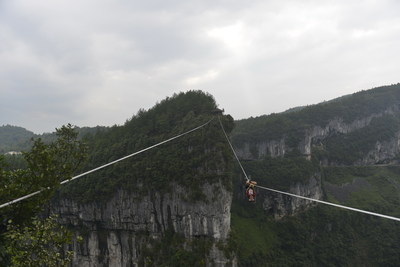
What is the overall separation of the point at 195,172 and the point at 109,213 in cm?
1738

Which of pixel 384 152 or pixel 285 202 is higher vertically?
pixel 384 152

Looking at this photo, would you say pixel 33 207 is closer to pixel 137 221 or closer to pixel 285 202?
pixel 137 221

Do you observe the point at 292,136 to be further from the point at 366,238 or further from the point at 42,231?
the point at 42,231

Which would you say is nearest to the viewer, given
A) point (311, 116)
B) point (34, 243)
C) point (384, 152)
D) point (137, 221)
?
point (34, 243)

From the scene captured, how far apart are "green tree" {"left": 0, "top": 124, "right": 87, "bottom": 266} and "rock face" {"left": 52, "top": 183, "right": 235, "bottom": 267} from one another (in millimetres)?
32512

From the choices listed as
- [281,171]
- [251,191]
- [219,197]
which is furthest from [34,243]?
[281,171]

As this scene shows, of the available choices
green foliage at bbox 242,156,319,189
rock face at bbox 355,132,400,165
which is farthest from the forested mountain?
rock face at bbox 355,132,400,165

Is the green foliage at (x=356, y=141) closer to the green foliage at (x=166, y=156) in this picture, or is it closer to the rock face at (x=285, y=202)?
the rock face at (x=285, y=202)

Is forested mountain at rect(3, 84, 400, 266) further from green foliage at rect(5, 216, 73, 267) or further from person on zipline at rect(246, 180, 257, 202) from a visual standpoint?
green foliage at rect(5, 216, 73, 267)

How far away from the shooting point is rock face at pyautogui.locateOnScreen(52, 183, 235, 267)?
39.8 m

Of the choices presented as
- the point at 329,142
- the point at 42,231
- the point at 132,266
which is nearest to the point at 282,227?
the point at 132,266

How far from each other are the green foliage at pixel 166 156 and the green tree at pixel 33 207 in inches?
1262

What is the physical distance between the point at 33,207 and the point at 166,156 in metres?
35.5

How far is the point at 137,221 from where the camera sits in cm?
4522
